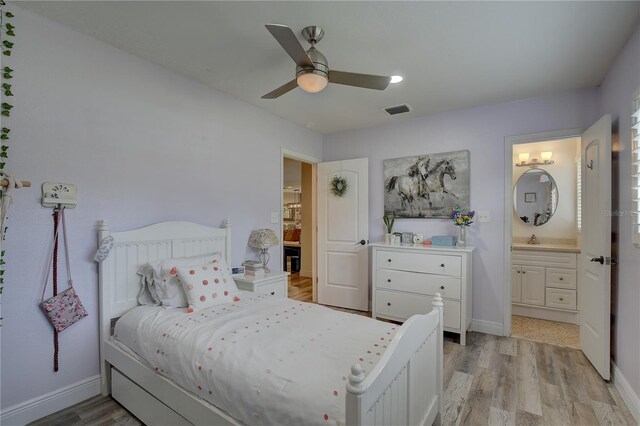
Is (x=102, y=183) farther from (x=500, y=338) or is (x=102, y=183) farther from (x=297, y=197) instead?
(x=297, y=197)

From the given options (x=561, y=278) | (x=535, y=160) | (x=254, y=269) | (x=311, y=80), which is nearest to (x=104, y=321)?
(x=254, y=269)

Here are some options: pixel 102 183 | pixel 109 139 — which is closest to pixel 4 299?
pixel 102 183

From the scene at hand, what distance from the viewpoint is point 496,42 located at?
2.16 m

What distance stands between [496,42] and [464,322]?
2.55 metres

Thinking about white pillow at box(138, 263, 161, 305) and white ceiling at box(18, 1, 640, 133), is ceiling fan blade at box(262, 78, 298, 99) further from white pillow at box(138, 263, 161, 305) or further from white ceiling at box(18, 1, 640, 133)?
white pillow at box(138, 263, 161, 305)

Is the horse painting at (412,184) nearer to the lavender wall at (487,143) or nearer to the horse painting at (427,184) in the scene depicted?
the horse painting at (427,184)

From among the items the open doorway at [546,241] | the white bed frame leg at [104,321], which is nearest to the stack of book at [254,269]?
the white bed frame leg at [104,321]

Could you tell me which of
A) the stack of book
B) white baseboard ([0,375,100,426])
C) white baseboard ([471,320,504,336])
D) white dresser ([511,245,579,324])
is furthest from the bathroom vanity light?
white baseboard ([0,375,100,426])

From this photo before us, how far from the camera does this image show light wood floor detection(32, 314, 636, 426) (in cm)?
194

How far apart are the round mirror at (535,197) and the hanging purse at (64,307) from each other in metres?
5.14

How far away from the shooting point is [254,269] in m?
3.03

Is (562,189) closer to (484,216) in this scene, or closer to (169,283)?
(484,216)

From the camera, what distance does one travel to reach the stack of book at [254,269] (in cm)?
303

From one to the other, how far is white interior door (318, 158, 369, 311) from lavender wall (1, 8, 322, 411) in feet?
→ 5.64
